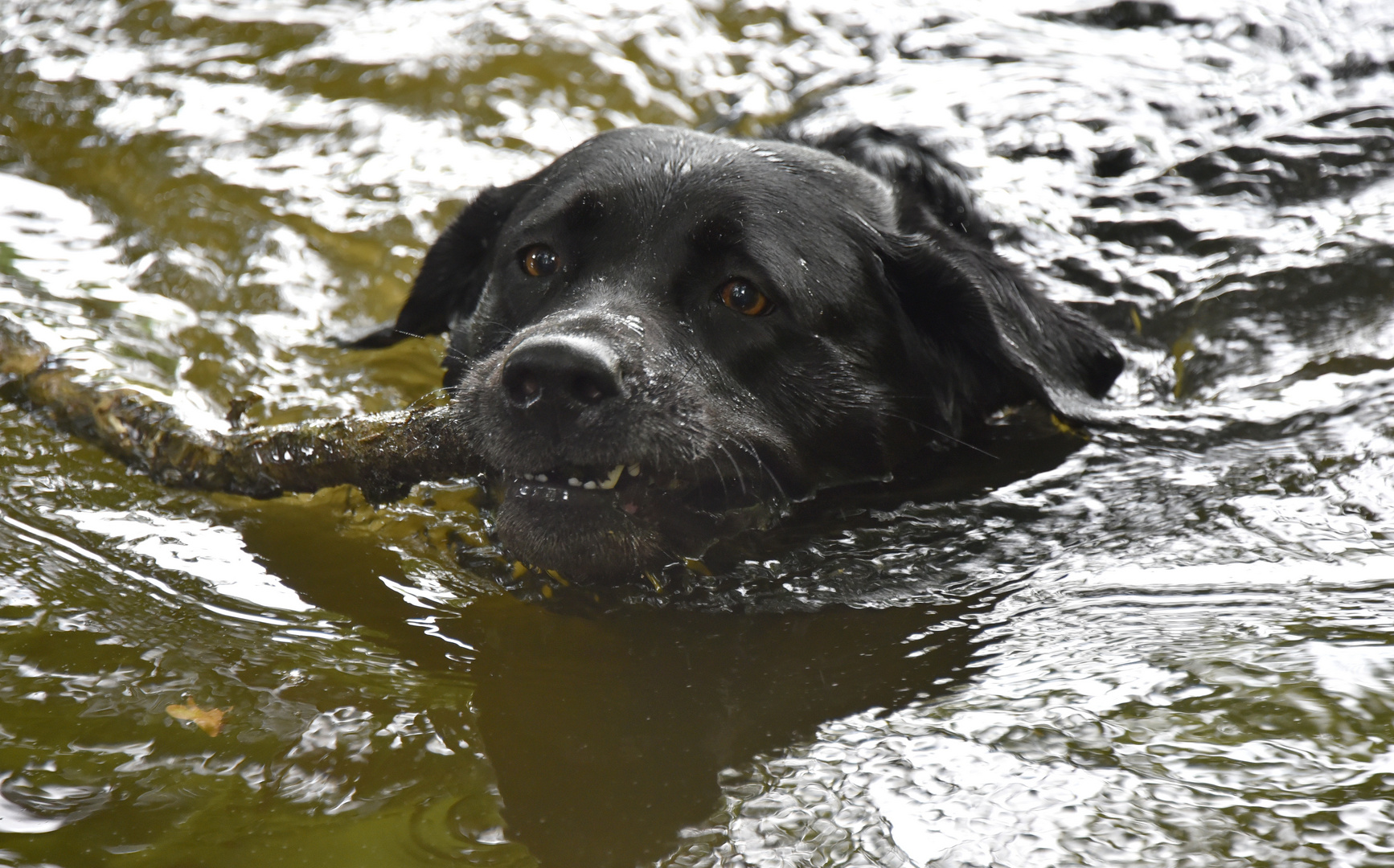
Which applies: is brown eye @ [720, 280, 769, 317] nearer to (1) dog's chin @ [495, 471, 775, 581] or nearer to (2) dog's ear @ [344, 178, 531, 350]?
(1) dog's chin @ [495, 471, 775, 581]

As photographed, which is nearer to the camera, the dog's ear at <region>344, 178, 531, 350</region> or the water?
the water

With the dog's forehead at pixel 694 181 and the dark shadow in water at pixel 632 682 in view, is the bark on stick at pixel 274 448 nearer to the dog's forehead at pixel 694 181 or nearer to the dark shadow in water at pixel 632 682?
the dark shadow in water at pixel 632 682

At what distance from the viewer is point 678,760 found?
7.77 ft

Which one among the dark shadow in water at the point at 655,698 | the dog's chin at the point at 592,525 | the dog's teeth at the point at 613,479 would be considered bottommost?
the dark shadow in water at the point at 655,698

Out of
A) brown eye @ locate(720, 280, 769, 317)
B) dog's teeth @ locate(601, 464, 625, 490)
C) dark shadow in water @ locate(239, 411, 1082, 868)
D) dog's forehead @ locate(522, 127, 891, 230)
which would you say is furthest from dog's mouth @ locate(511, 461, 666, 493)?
dog's forehead @ locate(522, 127, 891, 230)

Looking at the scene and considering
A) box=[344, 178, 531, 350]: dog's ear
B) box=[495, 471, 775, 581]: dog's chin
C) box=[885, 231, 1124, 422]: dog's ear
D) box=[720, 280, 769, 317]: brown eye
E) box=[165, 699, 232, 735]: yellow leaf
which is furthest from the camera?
box=[344, 178, 531, 350]: dog's ear

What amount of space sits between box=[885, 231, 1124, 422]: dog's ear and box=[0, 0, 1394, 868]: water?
26 cm

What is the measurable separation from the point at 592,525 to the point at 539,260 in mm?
967

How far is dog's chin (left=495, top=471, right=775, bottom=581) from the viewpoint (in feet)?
9.24

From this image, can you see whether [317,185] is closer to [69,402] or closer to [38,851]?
[69,402]

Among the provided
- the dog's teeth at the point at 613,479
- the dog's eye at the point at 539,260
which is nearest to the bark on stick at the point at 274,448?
the dog's teeth at the point at 613,479

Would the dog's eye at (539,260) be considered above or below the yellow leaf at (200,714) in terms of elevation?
above

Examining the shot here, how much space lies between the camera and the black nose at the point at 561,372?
2.71m

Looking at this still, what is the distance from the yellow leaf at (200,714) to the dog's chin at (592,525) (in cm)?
74
